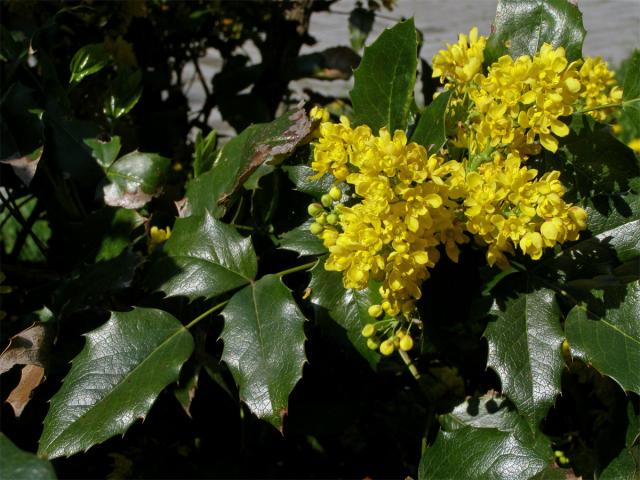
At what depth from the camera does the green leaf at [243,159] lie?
1.34 meters

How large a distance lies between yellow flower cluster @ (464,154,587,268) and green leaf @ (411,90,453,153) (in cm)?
9

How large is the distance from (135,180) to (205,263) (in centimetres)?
38

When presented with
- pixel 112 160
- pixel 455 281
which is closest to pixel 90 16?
pixel 112 160

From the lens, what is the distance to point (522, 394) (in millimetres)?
1234

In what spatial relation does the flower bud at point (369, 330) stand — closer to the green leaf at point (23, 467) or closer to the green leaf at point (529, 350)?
the green leaf at point (529, 350)

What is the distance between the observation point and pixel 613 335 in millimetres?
1246

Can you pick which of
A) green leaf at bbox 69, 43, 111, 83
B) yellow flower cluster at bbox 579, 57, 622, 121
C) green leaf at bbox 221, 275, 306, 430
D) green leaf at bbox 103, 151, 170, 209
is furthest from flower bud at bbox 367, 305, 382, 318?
green leaf at bbox 69, 43, 111, 83

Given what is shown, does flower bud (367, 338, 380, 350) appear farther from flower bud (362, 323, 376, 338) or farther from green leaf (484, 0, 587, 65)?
green leaf (484, 0, 587, 65)

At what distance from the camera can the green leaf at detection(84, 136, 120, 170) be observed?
1735 mm

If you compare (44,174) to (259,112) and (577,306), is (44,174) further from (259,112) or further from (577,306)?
(577,306)

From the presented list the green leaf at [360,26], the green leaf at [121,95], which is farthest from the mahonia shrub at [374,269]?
the green leaf at [360,26]

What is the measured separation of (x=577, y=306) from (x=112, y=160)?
1.03 m

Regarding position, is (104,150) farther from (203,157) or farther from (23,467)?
(23,467)

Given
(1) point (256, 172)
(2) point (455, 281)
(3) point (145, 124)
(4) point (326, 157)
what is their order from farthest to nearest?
(3) point (145, 124), (1) point (256, 172), (2) point (455, 281), (4) point (326, 157)
